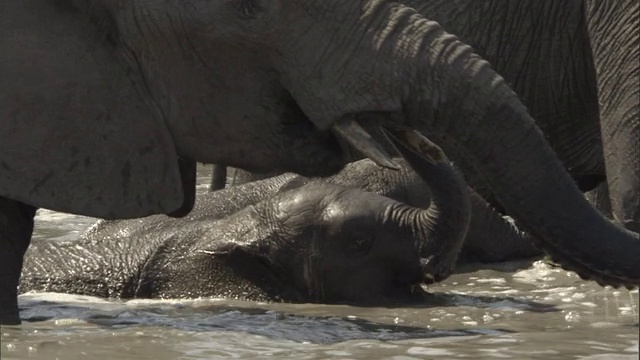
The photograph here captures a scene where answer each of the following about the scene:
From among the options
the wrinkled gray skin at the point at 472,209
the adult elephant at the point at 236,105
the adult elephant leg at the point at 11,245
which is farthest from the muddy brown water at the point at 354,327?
the wrinkled gray skin at the point at 472,209

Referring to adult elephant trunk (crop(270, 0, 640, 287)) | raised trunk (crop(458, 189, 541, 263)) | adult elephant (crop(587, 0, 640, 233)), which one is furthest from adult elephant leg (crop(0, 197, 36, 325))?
raised trunk (crop(458, 189, 541, 263))

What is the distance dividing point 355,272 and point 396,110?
220 cm

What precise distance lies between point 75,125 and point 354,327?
128 cm

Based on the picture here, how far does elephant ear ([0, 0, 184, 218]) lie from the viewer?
20.3 ft

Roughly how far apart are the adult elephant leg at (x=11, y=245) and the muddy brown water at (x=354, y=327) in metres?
0.09

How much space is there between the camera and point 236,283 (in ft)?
26.6

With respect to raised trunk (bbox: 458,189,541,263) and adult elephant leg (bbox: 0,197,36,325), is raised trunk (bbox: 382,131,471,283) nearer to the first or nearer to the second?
raised trunk (bbox: 458,189,541,263)

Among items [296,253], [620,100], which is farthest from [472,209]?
[620,100]

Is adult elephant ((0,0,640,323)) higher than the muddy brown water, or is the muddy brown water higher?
adult elephant ((0,0,640,323))

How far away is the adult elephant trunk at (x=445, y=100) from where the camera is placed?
568 cm

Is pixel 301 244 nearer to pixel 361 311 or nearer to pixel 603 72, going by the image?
pixel 361 311

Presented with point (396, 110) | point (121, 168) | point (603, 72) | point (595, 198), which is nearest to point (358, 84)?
point (396, 110)

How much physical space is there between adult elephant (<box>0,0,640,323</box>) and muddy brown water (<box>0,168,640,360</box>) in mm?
381

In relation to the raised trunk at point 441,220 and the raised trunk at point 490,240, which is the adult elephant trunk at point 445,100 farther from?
the raised trunk at point 490,240
